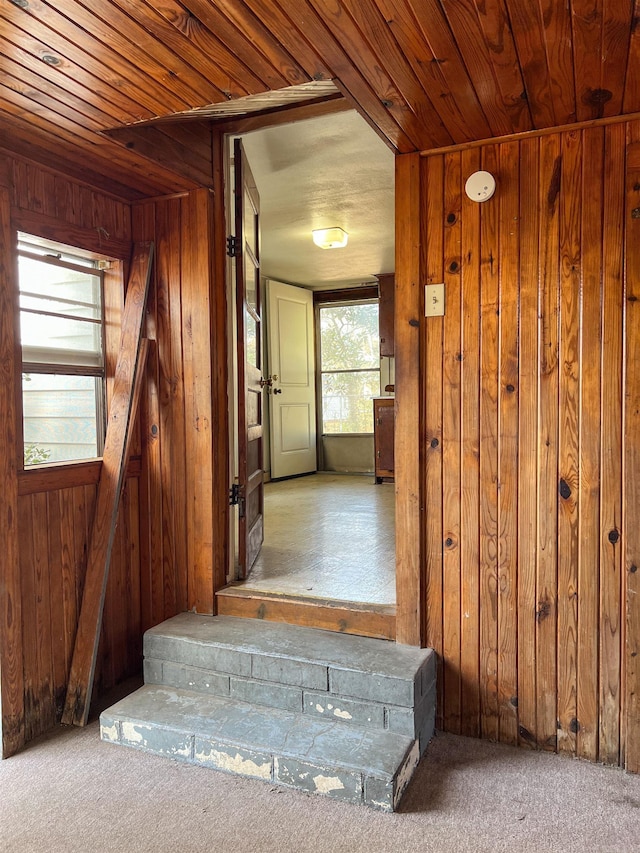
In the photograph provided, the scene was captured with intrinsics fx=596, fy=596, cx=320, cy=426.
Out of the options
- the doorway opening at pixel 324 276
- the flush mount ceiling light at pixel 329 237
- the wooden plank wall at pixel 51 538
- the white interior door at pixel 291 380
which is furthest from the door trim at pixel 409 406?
the white interior door at pixel 291 380

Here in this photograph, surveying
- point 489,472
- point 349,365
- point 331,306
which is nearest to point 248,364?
point 489,472

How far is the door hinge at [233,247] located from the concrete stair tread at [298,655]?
5.66 feet

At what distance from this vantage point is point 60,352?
2652 millimetres

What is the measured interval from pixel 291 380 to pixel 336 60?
5.39 metres

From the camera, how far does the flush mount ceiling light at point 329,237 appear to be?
4.88 meters

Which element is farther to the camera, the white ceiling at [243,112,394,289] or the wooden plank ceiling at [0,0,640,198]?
the white ceiling at [243,112,394,289]

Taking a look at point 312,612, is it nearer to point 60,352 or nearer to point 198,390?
point 198,390

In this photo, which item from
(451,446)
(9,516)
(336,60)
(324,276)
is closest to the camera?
(336,60)

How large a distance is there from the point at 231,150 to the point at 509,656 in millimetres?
2602

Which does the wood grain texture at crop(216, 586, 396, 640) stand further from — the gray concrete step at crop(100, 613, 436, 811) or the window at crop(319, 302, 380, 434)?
the window at crop(319, 302, 380, 434)

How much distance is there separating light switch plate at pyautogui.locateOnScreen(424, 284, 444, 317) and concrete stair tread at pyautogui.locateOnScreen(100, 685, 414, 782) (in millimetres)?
1590

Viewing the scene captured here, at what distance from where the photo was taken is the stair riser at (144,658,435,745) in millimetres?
2168

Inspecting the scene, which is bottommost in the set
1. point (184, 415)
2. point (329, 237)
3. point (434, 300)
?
point (184, 415)

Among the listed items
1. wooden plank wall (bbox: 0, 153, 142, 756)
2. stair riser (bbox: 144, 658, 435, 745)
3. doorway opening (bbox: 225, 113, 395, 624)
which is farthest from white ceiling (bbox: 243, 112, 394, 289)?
stair riser (bbox: 144, 658, 435, 745)
